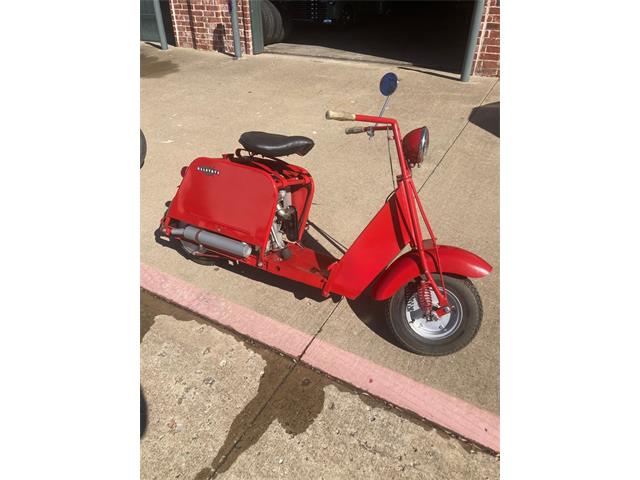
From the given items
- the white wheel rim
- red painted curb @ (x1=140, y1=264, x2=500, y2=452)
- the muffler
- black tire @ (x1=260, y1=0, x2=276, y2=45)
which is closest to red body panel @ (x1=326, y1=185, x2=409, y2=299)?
the white wheel rim

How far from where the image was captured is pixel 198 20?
9203mm

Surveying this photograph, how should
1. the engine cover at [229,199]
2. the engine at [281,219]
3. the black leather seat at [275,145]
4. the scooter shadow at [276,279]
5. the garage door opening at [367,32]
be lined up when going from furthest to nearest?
the garage door opening at [367,32] < the scooter shadow at [276,279] < the engine at [281,219] < the engine cover at [229,199] < the black leather seat at [275,145]

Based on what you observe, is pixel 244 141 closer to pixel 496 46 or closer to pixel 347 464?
pixel 347 464

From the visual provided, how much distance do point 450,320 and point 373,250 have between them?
2.07 feet

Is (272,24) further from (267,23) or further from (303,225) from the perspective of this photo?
(303,225)

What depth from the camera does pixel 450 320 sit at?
8.08 feet

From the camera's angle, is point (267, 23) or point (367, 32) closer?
point (267, 23)

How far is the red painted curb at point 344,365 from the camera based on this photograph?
7.09ft

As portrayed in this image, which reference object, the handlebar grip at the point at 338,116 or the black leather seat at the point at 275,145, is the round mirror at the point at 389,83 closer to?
the handlebar grip at the point at 338,116

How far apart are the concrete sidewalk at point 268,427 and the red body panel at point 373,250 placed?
0.59 m

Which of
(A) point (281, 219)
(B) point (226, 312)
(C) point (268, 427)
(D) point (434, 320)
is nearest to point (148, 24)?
(A) point (281, 219)

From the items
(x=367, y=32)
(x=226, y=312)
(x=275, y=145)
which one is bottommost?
(x=226, y=312)

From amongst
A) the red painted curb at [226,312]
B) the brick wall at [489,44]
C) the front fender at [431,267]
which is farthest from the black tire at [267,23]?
the front fender at [431,267]

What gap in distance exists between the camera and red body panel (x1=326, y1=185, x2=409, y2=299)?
2393mm
